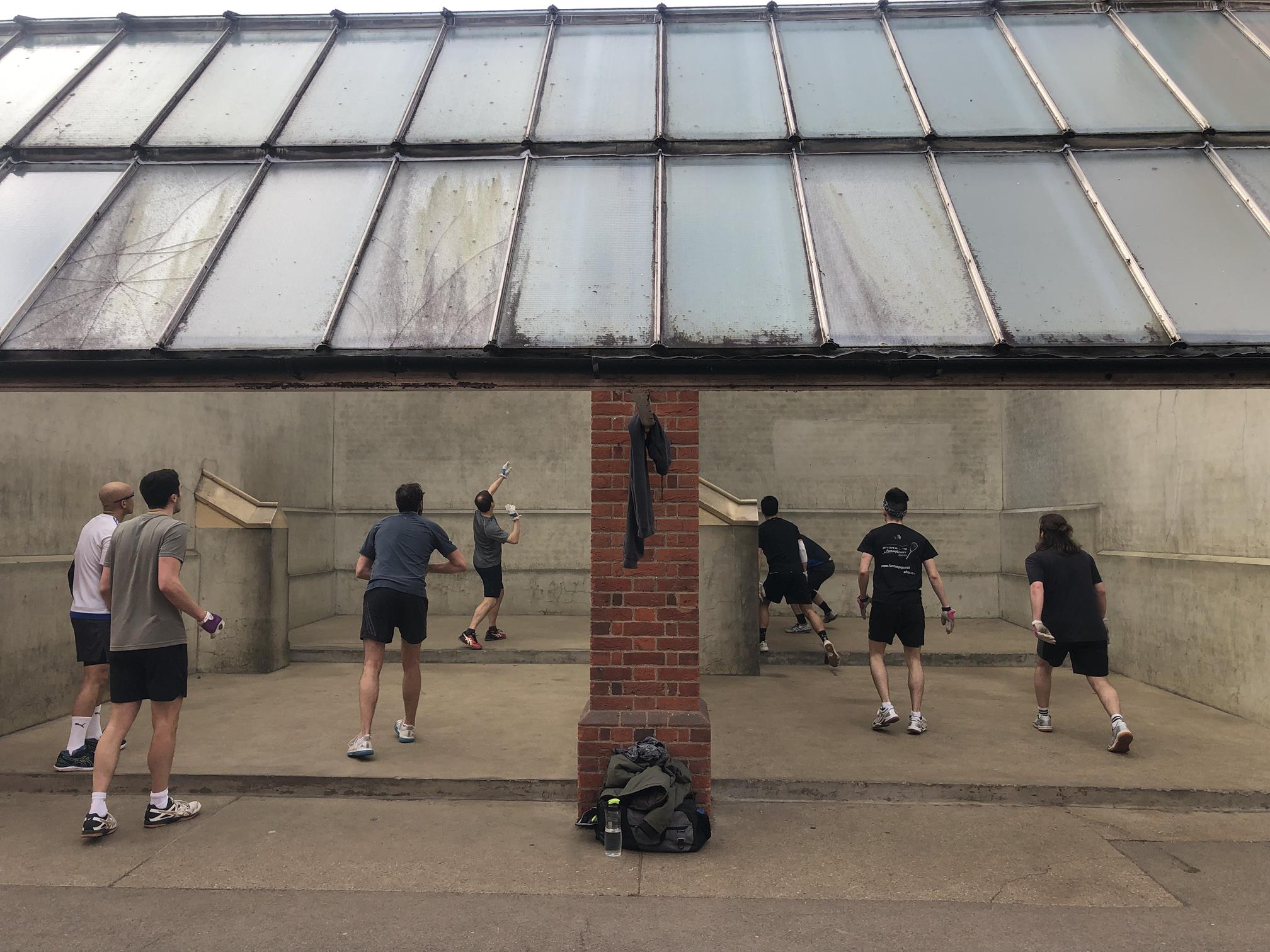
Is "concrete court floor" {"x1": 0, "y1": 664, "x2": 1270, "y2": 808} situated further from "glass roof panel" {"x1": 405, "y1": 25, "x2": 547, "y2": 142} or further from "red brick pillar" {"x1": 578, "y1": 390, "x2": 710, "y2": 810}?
"glass roof panel" {"x1": 405, "y1": 25, "x2": 547, "y2": 142}

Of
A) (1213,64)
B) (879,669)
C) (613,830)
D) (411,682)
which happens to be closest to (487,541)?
(411,682)

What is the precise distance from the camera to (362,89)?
18.7 feet

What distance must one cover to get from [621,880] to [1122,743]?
159 inches

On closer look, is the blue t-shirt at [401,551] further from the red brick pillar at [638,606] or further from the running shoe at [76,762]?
the running shoe at [76,762]

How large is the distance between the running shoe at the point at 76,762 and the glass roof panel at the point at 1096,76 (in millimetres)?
7474

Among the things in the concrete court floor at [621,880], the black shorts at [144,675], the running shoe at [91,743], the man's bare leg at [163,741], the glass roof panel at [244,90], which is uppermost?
the glass roof panel at [244,90]

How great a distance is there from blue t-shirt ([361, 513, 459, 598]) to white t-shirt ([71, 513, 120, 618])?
1703mm

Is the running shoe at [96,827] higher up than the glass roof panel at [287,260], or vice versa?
the glass roof panel at [287,260]

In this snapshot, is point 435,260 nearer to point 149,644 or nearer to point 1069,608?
point 149,644

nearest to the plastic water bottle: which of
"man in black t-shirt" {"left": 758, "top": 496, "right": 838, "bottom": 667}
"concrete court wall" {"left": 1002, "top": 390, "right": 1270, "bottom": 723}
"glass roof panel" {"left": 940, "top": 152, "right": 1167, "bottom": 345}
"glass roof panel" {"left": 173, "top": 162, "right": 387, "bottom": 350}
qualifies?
"glass roof panel" {"left": 173, "top": 162, "right": 387, "bottom": 350}

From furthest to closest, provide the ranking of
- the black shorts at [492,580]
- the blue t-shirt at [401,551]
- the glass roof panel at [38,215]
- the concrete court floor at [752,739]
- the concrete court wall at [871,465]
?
the concrete court wall at [871,465]
the black shorts at [492,580]
the blue t-shirt at [401,551]
the concrete court floor at [752,739]
the glass roof panel at [38,215]

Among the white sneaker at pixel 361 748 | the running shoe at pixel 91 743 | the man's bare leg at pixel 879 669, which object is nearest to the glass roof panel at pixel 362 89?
the white sneaker at pixel 361 748

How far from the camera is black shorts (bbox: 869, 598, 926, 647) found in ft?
22.1

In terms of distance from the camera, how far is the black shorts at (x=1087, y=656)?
20.9 ft
